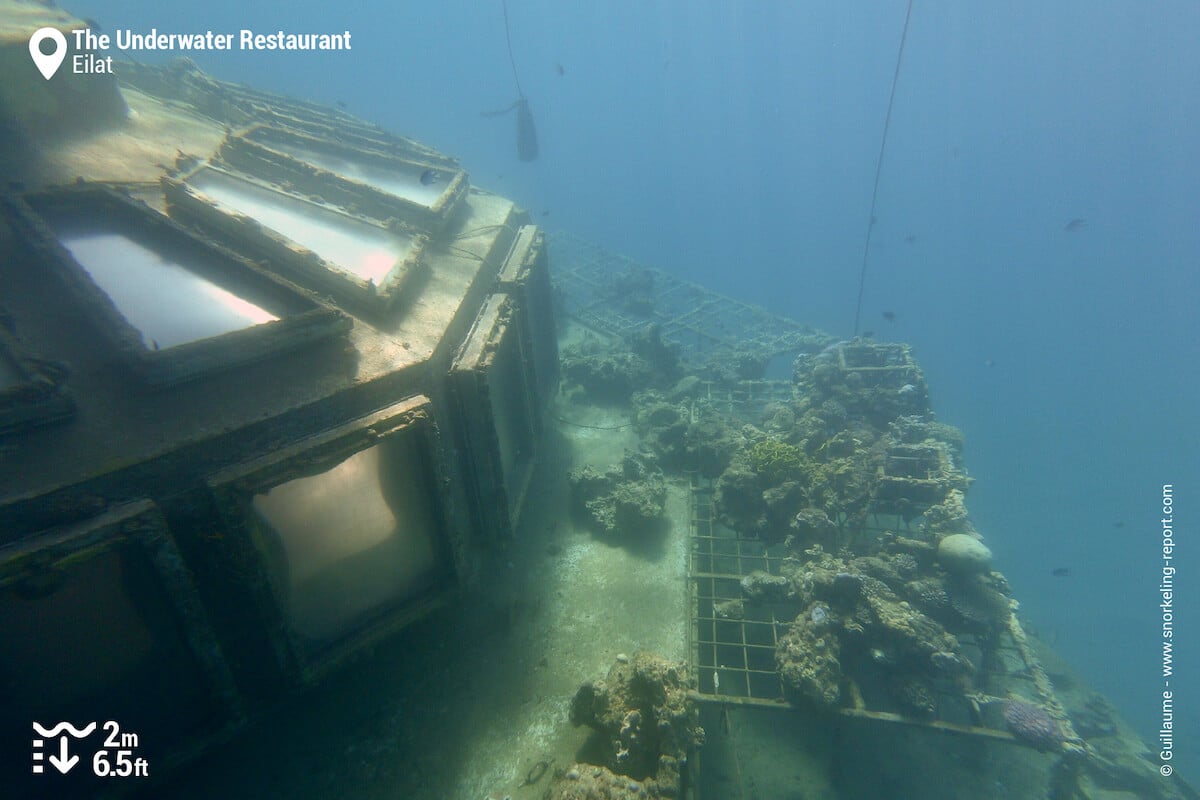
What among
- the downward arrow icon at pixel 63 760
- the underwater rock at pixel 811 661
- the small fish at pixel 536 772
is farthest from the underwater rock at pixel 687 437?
the downward arrow icon at pixel 63 760

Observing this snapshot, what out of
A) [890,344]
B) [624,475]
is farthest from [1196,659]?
[624,475]

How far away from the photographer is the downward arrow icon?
144 inches

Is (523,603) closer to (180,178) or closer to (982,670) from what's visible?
(982,670)

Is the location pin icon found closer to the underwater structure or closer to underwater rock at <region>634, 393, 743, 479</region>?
the underwater structure

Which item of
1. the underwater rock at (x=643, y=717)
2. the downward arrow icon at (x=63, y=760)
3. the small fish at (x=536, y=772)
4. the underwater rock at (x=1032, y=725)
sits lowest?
the underwater rock at (x=1032, y=725)

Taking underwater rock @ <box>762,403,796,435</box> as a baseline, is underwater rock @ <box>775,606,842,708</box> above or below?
below

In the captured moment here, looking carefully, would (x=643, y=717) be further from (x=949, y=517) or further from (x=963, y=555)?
(x=949, y=517)

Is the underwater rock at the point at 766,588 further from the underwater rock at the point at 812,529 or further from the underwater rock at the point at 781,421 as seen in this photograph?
the underwater rock at the point at 781,421

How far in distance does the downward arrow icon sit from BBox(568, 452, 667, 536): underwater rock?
18.7ft

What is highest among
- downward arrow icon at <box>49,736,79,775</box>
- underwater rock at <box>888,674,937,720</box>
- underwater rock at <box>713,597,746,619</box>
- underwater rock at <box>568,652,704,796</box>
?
downward arrow icon at <box>49,736,79,775</box>

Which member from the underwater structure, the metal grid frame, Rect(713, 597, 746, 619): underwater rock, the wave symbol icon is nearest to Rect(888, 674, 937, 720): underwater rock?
the metal grid frame

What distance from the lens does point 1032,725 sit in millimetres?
6043

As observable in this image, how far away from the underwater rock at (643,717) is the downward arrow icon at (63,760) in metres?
3.95

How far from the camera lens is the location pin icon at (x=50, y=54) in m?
6.54
